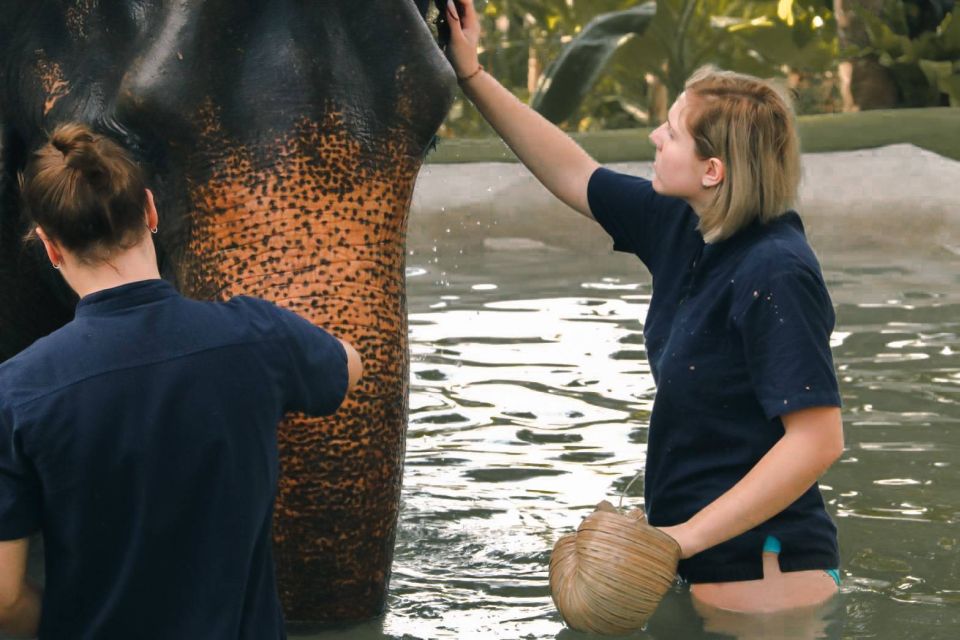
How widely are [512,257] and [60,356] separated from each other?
7.19 metres

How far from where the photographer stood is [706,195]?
2.70m

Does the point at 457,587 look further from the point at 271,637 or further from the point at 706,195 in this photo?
the point at 271,637

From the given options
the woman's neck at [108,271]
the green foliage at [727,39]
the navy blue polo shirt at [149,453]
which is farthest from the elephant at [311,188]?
the green foliage at [727,39]

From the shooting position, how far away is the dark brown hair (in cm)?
181

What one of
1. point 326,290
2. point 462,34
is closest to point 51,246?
point 326,290

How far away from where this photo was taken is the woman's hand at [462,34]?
9.62 feet

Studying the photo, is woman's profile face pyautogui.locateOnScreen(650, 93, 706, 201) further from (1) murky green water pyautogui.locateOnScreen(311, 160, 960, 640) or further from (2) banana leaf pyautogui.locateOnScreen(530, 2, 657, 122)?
(2) banana leaf pyautogui.locateOnScreen(530, 2, 657, 122)

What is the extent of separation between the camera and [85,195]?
5.91ft

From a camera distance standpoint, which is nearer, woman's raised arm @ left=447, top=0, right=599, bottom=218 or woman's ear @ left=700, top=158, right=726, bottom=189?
woman's ear @ left=700, top=158, right=726, bottom=189

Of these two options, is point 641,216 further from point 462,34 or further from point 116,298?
point 116,298

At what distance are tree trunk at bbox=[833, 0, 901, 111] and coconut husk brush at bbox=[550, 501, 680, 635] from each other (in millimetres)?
10243

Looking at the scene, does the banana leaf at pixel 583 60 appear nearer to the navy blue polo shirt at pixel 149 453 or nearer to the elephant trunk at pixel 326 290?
the elephant trunk at pixel 326 290

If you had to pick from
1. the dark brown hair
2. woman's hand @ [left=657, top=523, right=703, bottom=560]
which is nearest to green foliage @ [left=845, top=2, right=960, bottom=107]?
woman's hand @ [left=657, top=523, right=703, bottom=560]

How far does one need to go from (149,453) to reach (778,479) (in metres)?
1.07
